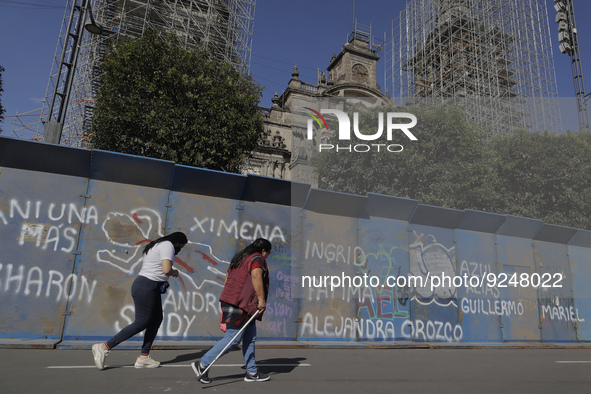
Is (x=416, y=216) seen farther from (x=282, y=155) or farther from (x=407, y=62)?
(x=407, y=62)

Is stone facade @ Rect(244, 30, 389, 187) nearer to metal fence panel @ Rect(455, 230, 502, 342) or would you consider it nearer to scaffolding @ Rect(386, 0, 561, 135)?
scaffolding @ Rect(386, 0, 561, 135)

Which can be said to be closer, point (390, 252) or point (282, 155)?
point (390, 252)

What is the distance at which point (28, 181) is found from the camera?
641cm

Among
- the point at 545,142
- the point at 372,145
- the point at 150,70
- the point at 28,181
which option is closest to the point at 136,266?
the point at 28,181

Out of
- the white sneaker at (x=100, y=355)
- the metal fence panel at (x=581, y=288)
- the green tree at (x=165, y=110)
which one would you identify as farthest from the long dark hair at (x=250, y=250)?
the green tree at (x=165, y=110)

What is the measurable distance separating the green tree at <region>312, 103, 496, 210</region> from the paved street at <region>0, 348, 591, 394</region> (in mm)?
14023

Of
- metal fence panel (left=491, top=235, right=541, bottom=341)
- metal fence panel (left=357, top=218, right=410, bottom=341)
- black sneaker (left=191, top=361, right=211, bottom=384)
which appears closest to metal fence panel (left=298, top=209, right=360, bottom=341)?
metal fence panel (left=357, top=218, right=410, bottom=341)

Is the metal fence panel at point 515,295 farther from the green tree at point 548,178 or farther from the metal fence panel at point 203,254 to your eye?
the green tree at point 548,178

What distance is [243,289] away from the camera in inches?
178

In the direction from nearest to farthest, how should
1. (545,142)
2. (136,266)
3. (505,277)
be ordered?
(136,266)
(505,277)
(545,142)

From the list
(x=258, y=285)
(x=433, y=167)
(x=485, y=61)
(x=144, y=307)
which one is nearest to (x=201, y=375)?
(x=258, y=285)

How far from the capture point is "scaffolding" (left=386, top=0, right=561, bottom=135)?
3400 centimetres

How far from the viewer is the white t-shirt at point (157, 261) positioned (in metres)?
4.81

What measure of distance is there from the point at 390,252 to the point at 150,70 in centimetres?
1205
